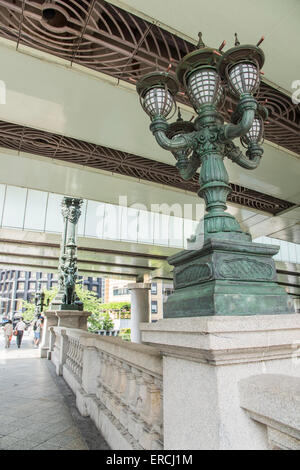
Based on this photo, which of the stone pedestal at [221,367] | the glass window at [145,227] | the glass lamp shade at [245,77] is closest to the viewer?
the stone pedestal at [221,367]

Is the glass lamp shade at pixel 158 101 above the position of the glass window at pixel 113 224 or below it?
below

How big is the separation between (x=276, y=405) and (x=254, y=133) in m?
2.48

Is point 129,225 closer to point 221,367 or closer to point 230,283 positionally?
point 230,283

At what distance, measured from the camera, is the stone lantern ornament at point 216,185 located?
1.94 m

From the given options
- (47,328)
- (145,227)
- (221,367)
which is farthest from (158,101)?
(145,227)

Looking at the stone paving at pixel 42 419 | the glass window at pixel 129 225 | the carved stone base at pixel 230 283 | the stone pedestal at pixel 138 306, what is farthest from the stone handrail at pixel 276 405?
the stone pedestal at pixel 138 306

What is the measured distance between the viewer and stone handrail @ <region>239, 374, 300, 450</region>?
139 centimetres

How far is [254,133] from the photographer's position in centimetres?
302

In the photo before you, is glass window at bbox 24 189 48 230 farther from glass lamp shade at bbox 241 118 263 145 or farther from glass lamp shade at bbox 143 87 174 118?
glass lamp shade at bbox 241 118 263 145

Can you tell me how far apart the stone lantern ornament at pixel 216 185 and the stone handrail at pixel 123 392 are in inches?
32.2

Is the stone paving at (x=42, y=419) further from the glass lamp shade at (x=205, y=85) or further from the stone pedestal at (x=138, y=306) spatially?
the stone pedestal at (x=138, y=306)

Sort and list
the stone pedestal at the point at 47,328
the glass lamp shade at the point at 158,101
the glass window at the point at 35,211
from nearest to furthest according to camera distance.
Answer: the glass lamp shade at the point at 158,101
the stone pedestal at the point at 47,328
the glass window at the point at 35,211

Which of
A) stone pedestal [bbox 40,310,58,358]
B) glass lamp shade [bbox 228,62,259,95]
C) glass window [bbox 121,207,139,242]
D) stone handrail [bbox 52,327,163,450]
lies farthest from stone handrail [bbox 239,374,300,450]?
glass window [bbox 121,207,139,242]
